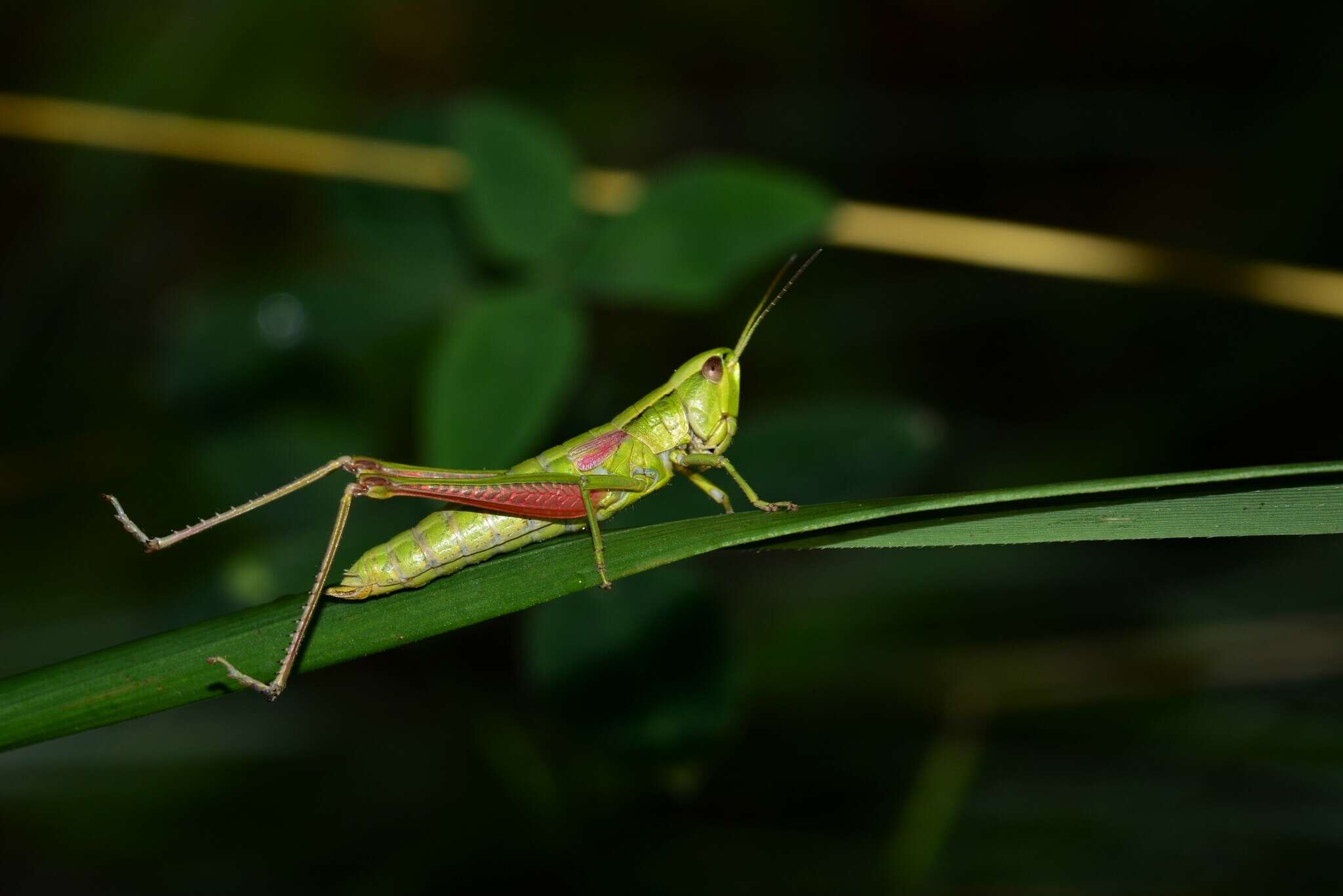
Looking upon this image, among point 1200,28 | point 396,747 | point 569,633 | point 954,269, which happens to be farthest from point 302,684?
point 1200,28

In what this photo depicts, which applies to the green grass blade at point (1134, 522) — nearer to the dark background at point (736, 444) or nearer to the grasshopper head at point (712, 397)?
the dark background at point (736, 444)

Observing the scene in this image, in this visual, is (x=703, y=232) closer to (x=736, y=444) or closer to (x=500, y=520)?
(x=736, y=444)

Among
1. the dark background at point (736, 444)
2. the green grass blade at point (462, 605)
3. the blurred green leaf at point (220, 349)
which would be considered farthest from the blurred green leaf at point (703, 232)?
the blurred green leaf at point (220, 349)

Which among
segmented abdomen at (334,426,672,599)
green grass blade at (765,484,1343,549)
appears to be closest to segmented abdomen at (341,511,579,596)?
segmented abdomen at (334,426,672,599)

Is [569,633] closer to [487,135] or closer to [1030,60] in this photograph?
[487,135]

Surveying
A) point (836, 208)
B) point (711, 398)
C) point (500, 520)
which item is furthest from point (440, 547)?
point (836, 208)

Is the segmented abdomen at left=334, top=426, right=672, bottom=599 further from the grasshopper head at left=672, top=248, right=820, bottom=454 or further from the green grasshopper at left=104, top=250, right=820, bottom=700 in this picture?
the grasshopper head at left=672, top=248, right=820, bottom=454
